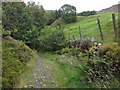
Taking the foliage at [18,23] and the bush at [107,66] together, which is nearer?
the bush at [107,66]

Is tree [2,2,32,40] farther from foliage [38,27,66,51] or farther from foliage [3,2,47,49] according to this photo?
foliage [38,27,66,51]

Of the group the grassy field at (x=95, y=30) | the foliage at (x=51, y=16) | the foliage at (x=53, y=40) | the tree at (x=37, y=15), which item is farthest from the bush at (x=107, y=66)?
the foliage at (x=51, y=16)

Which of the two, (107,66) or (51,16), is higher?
(51,16)

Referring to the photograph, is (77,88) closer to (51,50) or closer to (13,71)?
(13,71)

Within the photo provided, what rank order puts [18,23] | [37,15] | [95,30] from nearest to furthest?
[18,23]
[95,30]
[37,15]

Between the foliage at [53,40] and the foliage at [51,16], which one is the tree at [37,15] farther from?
the foliage at [51,16]

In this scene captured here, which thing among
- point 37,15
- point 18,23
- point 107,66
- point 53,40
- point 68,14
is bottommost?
point 107,66

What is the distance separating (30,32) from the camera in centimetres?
1396

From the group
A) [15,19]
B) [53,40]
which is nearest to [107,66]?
[53,40]

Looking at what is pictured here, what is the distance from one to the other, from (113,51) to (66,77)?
8.84 feet

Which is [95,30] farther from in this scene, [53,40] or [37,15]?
[37,15]

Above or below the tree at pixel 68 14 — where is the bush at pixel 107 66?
below

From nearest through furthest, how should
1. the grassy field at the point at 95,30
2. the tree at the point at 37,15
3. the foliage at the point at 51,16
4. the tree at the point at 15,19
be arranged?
the grassy field at the point at 95,30 → the tree at the point at 15,19 → the tree at the point at 37,15 → the foliage at the point at 51,16

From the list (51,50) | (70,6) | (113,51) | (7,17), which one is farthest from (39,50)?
(70,6)
